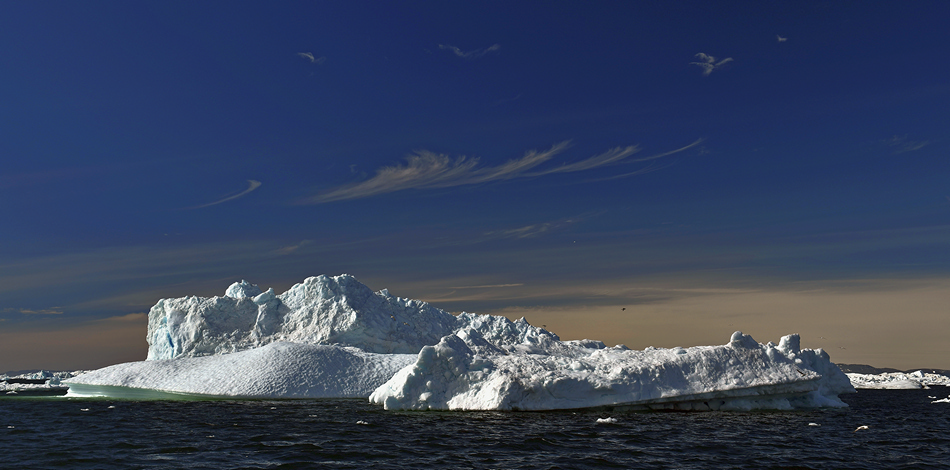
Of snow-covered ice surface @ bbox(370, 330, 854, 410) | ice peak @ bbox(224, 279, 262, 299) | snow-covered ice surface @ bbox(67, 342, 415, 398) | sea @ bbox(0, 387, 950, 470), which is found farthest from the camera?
ice peak @ bbox(224, 279, 262, 299)

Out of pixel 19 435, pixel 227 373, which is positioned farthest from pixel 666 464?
pixel 227 373

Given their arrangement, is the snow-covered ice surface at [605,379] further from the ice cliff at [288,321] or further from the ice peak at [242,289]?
the ice peak at [242,289]

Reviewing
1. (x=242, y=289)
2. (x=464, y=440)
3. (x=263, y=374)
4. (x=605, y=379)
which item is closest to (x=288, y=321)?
(x=242, y=289)

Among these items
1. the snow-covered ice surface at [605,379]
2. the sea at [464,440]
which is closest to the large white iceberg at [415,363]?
the snow-covered ice surface at [605,379]

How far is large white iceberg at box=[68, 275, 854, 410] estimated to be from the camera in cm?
2319

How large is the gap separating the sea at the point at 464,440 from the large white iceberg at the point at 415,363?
101 cm

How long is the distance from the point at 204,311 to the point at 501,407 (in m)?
34.9

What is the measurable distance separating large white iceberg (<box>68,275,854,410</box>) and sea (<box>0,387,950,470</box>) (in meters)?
1.01

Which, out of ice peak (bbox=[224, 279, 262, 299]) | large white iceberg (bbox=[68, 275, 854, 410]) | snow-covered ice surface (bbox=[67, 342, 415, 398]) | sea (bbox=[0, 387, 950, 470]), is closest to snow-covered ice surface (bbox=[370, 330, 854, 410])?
large white iceberg (bbox=[68, 275, 854, 410])

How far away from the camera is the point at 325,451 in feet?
49.9

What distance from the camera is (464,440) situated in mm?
16406

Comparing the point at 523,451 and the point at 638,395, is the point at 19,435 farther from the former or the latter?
the point at 638,395

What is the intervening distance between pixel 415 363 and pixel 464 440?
7569 mm

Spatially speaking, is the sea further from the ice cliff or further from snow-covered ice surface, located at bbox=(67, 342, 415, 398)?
the ice cliff
